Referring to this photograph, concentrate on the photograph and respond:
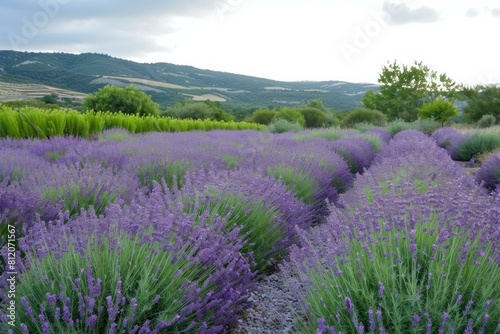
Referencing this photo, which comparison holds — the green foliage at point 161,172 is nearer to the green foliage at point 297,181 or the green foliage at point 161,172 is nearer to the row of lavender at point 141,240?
the row of lavender at point 141,240

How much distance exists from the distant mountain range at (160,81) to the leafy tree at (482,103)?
29409 mm

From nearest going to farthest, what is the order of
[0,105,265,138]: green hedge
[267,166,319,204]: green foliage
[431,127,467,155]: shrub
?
[267,166,319,204]: green foliage < [0,105,265,138]: green hedge < [431,127,467,155]: shrub

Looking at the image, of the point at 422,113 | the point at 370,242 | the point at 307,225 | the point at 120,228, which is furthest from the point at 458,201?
the point at 422,113

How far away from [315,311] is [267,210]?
135 centimetres

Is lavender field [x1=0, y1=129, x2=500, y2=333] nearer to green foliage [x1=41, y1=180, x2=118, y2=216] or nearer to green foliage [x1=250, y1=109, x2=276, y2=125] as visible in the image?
green foliage [x1=41, y1=180, x2=118, y2=216]

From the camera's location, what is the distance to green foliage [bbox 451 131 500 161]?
1116cm

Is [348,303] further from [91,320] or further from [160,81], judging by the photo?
[160,81]

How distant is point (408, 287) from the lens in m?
1.89

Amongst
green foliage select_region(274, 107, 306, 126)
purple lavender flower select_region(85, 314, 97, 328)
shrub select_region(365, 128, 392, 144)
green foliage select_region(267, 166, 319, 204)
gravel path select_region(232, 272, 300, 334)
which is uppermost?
purple lavender flower select_region(85, 314, 97, 328)

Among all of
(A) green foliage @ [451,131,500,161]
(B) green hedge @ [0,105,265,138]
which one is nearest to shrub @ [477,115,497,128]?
(A) green foliage @ [451,131,500,161]

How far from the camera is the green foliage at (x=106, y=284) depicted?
5.70 feet

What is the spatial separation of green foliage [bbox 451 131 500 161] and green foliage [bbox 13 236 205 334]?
10.7m

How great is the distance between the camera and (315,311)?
6.68 feet

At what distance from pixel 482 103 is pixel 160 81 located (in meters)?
54.4
